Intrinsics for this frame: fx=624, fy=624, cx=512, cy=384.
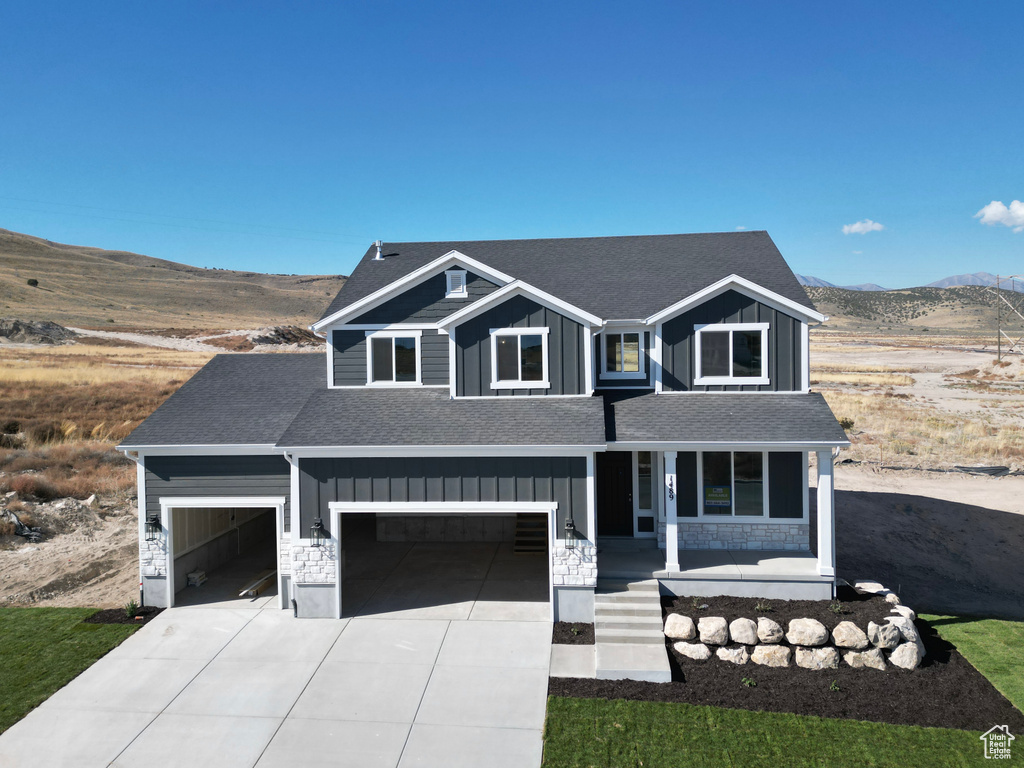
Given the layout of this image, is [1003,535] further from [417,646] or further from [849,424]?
[417,646]

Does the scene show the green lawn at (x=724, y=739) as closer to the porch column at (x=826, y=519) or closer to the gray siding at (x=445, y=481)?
the porch column at (x=826, y=519)

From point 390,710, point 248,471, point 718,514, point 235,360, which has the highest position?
point 235,360

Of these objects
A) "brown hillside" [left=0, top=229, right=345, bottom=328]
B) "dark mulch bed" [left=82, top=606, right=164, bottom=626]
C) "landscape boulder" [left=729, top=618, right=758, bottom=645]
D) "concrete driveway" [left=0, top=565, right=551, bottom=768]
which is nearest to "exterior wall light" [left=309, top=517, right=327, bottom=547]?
"concrete driveway" [left=0, top=565, right=551, bottom=768]

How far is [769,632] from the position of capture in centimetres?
1068

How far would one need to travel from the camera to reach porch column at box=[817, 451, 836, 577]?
1234 centimetres

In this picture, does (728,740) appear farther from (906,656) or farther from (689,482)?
(689,482)

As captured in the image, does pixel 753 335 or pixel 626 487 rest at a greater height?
pixel 753 335

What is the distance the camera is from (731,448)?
12578 millimetres

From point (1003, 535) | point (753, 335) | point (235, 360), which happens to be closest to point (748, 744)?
point (753, 335)

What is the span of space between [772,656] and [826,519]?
3.35 meters

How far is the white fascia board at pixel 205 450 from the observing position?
508 inches

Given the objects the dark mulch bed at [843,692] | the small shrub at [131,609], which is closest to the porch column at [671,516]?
the dark mulch bed at [843,692]

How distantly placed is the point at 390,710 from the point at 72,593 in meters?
9.43

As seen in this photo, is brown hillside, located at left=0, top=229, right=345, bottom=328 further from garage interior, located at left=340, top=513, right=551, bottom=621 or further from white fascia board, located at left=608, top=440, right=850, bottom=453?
white fascia board, located at left=608, top=440, right=850, bottom=453
